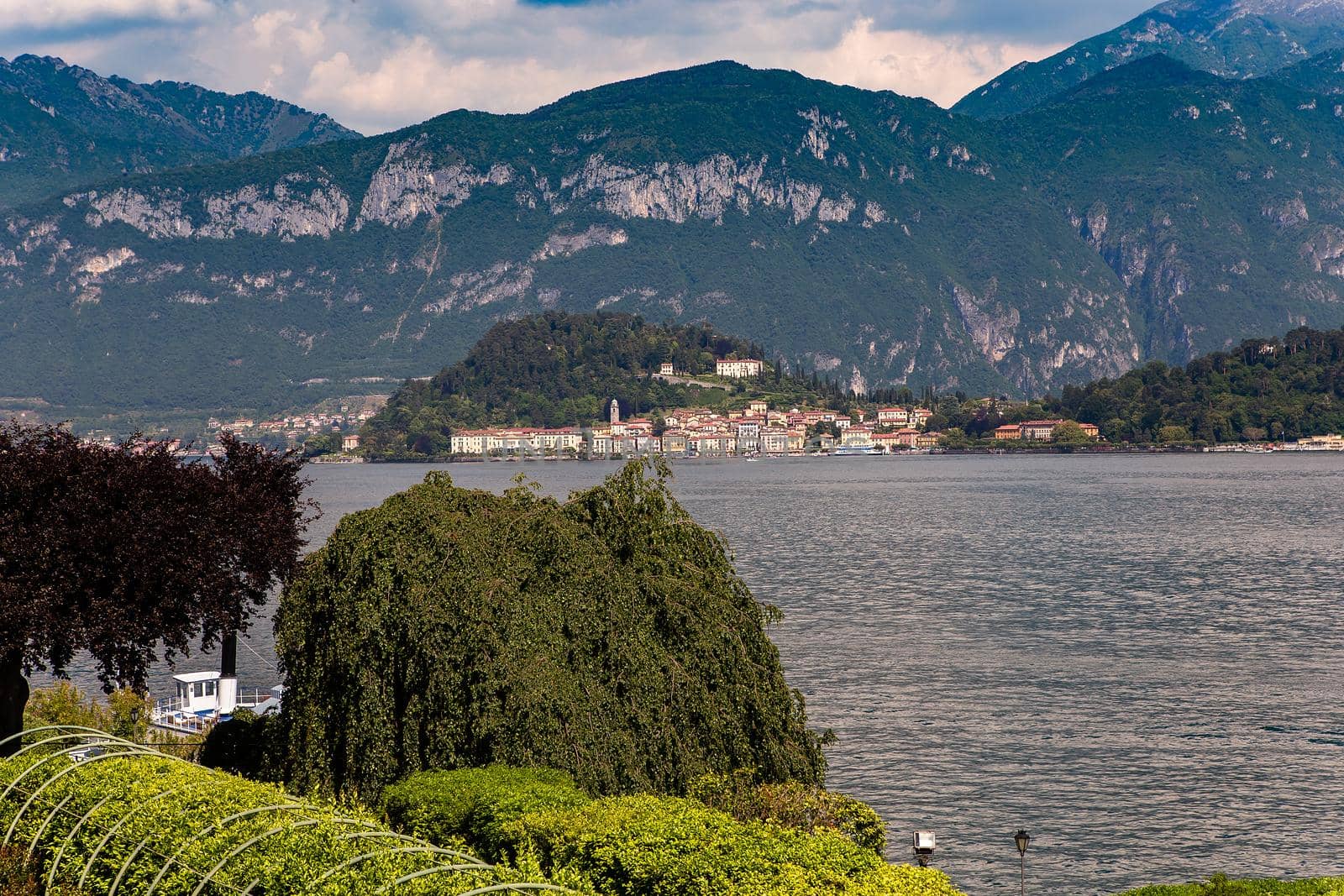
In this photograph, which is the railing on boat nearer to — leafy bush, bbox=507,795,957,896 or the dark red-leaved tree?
the dark red-leaved tree

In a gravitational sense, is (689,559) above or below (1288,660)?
above

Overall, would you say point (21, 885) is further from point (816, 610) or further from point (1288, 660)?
point (816, 610)

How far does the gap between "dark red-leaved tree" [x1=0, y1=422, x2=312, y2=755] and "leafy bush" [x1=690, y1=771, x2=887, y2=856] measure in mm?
12479

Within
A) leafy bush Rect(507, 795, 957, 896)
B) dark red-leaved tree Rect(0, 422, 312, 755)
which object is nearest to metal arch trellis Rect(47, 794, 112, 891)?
leafy bush Rect(507, 795, 957, 896)

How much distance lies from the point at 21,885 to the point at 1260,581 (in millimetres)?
89912

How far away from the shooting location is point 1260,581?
96062 millimetres

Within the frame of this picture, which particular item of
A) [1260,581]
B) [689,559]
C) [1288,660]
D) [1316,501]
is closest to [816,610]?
[1288,660]

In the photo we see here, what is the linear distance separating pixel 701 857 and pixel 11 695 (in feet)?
63.4

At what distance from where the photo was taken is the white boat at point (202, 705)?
44656 mm

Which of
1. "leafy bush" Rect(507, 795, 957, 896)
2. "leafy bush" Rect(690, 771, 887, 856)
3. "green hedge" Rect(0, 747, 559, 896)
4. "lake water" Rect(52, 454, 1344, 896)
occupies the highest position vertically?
"green hedge" Rect(0, 747, 559, 896)

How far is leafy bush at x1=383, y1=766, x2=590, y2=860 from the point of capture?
72.0 feet

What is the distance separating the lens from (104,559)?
105 feet

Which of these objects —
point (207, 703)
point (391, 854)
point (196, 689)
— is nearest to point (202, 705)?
point (207, 703)

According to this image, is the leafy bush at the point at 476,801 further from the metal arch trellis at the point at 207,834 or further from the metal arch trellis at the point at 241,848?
the metal arch trellis at the point at 241,848
